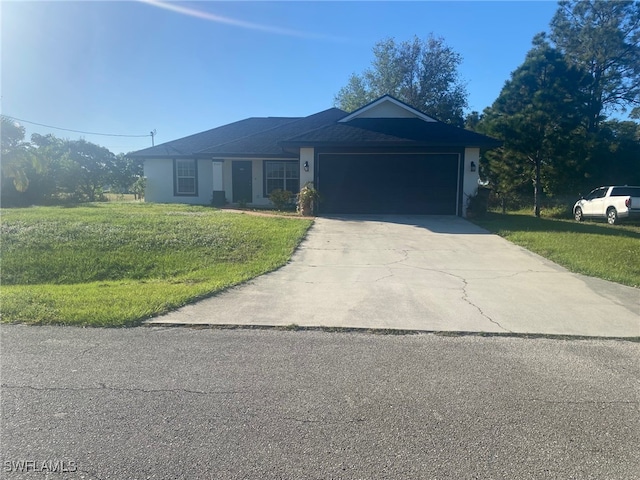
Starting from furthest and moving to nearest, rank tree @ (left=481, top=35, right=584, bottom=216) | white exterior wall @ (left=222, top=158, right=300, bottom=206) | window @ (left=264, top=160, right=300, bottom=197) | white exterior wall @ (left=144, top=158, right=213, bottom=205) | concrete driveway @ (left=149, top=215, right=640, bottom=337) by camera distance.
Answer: white exterior wall @ (left=144, top=158, right=213, bottom=205) < white exterior wall @ (left=222, top=158, right=300, bottom=206) < window @ (left=264, top=160, right=300, bottom=197) < tree @ (left=481, top=35, right=584, bottom=216) < concrete driveway @ (left=149, top=215, right=640, bottom=337)

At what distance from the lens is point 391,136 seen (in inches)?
648

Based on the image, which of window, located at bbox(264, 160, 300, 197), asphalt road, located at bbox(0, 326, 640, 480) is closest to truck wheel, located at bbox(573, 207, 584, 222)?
window, located at bbox(264, 160, 300, 197)

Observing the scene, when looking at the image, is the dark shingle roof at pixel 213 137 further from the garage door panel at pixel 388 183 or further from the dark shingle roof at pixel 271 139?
the garage door panel at pixel 388 183

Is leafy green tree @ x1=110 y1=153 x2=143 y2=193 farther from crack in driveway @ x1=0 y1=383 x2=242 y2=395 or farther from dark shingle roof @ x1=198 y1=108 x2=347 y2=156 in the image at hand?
crack in driveway @ x1=0 y1=383 x2=242 y2=395

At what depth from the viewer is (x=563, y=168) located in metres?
20.8

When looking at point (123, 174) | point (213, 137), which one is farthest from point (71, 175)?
point (123, 174)

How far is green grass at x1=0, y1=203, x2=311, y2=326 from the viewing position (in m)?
5.78

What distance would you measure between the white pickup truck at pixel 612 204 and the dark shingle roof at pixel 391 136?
6.53 metres

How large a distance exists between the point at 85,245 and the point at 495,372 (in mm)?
9250

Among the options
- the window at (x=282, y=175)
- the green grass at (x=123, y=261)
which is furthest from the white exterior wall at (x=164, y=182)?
the green grass at (x=123, y=261)

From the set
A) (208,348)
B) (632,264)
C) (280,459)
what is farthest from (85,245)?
(632,264)

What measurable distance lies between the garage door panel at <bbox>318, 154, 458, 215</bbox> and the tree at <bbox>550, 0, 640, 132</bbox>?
13701mm

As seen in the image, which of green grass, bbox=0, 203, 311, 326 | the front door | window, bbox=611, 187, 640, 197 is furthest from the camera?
the front door

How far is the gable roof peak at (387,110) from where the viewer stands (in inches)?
749
